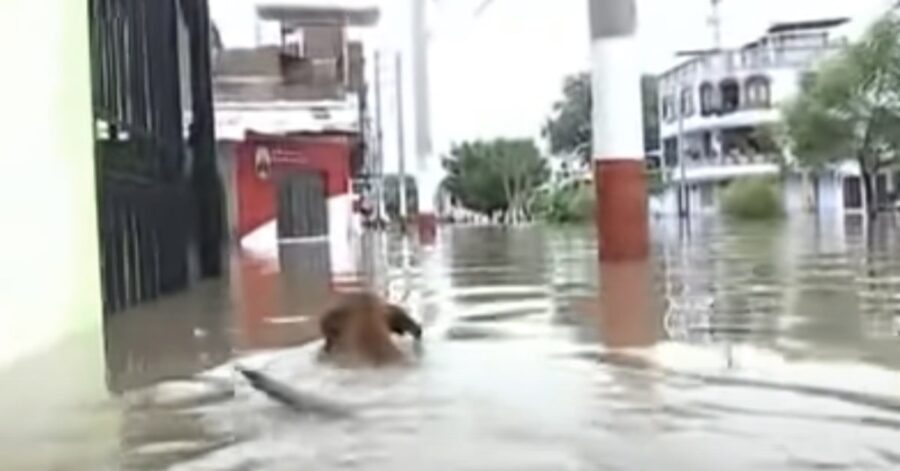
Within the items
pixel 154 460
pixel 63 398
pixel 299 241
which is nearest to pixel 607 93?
pixel 63 398

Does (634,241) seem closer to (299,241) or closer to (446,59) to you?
(446,59)

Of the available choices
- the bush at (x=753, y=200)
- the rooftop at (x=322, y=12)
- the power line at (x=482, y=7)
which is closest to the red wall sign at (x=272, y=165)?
the rooftop at (x=322, y=12)

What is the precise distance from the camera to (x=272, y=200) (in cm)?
3434

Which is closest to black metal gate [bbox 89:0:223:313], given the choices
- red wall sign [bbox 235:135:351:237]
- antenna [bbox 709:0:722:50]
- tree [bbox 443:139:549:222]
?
antenna [bbox 709:0:722:50]

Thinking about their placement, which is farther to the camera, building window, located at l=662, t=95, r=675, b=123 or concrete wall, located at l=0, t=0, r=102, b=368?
building window, located at l=662, t=95, r=675, b=123

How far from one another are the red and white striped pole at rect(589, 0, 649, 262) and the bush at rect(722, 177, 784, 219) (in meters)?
19.1

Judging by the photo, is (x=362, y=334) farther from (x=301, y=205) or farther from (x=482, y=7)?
(x=301, y=205)

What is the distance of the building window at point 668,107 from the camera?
33.7m

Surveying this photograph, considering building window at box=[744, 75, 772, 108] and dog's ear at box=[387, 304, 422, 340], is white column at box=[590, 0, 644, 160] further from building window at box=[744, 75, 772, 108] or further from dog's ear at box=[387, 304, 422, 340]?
building window at box=[744, 75, 772, 108]

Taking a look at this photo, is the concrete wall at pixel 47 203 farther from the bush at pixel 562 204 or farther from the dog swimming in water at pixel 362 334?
the bush at pixel 562 204

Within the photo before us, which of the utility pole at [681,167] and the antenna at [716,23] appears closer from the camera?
the antenna at [716,23]

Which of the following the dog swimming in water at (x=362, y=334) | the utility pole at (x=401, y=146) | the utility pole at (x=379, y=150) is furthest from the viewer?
the utility pole at (x=379, y=150)

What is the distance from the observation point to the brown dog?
6.56 meters

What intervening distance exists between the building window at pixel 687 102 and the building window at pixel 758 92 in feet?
3.85
